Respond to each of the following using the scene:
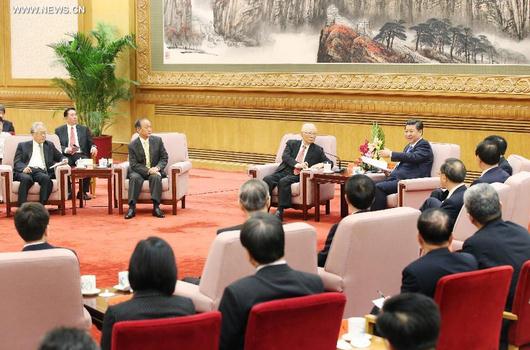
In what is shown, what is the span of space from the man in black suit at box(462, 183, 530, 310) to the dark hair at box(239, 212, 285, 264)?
1526 millimetres

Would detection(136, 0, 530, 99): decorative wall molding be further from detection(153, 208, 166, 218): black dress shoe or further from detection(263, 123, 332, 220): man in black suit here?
detection(153, 208, 166, 218): black dress shoe

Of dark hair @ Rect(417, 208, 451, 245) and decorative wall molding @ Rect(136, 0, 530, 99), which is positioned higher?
decorative wall molding @ Rect(136, 0, 530, 99)

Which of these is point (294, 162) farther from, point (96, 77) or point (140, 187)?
point (96, 77)

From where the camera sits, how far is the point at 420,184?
9.71m

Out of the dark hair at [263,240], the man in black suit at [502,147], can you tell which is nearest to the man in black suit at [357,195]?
the dark hair at [263,240]

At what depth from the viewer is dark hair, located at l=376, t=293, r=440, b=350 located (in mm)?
2562

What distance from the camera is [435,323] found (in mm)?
2625

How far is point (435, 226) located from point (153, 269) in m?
1.54

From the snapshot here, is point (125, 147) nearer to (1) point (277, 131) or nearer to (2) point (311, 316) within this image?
(1) point (277, 131)

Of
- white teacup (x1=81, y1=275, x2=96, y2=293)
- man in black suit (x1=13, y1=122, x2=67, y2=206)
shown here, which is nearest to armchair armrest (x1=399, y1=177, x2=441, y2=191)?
man in black suit (x1=13, y1=122, x2=67, y2=206)

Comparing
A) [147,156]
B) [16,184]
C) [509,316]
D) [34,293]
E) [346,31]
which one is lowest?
[509,316]

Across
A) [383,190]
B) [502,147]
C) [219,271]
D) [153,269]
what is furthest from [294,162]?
[153,269]

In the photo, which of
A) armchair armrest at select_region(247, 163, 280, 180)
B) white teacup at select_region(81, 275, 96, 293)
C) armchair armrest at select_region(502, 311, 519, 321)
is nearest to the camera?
armchair armrest at select_region(502, 311, 519, 321)

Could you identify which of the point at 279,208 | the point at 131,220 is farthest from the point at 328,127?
the point at 131,220
